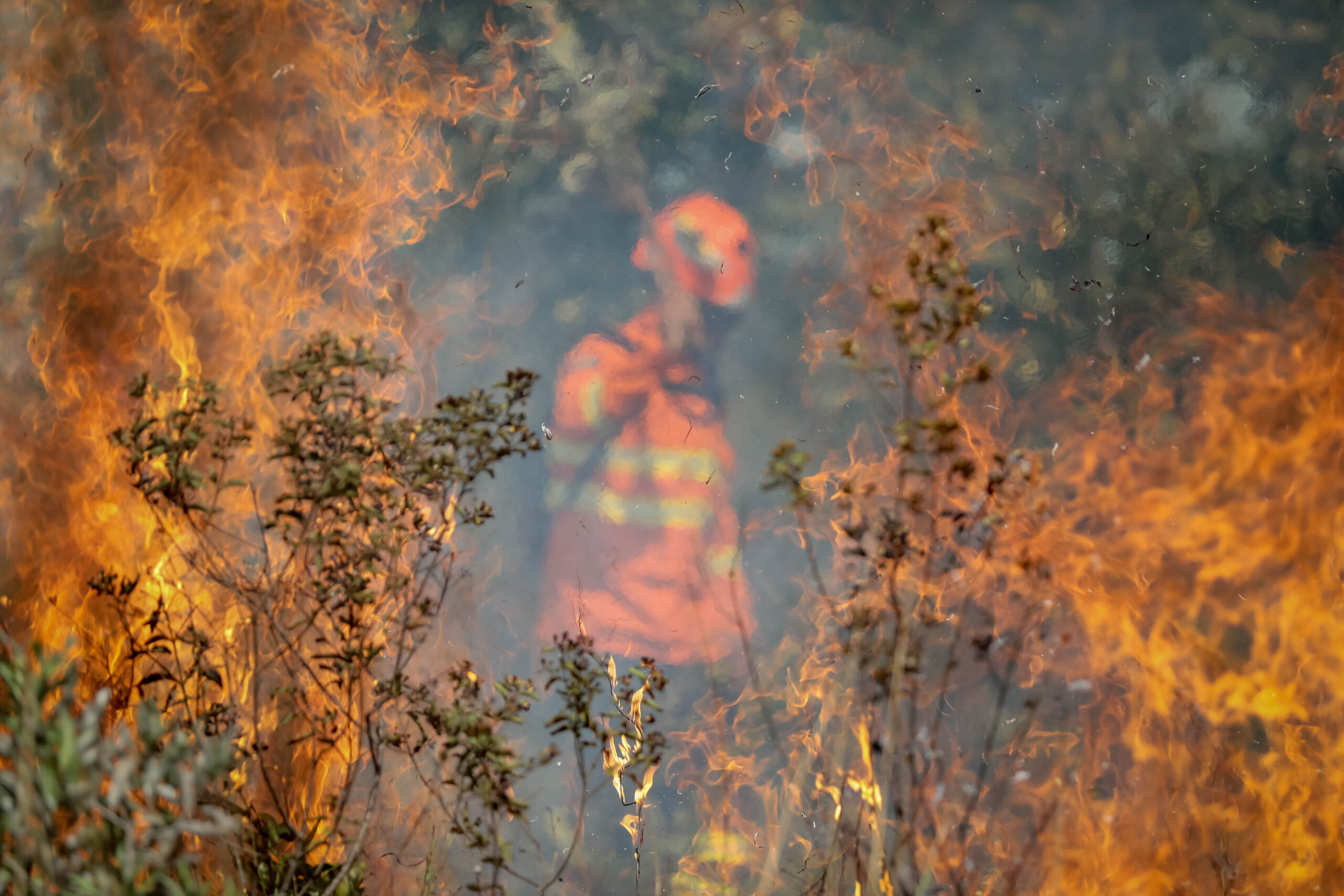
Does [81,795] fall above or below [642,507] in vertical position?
below

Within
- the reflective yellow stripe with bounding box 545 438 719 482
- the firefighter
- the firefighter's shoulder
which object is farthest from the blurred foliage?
the firefighter's shoulder

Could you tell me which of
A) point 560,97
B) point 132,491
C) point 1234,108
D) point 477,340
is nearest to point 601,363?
point 477,340

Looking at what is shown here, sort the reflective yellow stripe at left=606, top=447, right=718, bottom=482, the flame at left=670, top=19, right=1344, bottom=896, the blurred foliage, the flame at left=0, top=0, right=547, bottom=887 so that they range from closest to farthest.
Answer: the blurred foliage → the flame at left=670, top=19, right=1344, bottom=896 → the flame at left=0, top=0, right=547, bottom=887 → the reflective yellow stripe at left=606, top=447, right=718, bottom=482

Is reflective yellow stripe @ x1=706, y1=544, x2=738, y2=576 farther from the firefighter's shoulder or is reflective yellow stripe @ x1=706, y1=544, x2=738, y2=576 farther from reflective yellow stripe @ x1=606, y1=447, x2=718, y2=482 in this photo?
the firefighter's shoulder

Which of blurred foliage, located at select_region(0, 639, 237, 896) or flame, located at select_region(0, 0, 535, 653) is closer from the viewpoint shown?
blurred foliage, located at select_region(0, 639, 237, 896)

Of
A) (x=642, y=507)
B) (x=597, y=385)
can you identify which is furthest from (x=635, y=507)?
(x=597, y=385)

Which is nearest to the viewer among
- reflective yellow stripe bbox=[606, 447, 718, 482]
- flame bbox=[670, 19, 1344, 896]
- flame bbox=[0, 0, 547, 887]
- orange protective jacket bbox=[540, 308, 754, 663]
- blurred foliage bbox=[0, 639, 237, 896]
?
blurred foliage bbox=[0, 639, 237, 896]

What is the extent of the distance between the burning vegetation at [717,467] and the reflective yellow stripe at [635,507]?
175 mm

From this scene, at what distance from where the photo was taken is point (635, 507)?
14.3ft

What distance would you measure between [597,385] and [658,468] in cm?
57

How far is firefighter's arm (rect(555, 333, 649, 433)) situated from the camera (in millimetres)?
4434

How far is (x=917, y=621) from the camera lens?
2.88 meters

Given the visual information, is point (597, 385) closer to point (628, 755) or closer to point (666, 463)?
point (666, 463)

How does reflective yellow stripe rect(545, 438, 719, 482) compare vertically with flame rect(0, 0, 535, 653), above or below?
below
